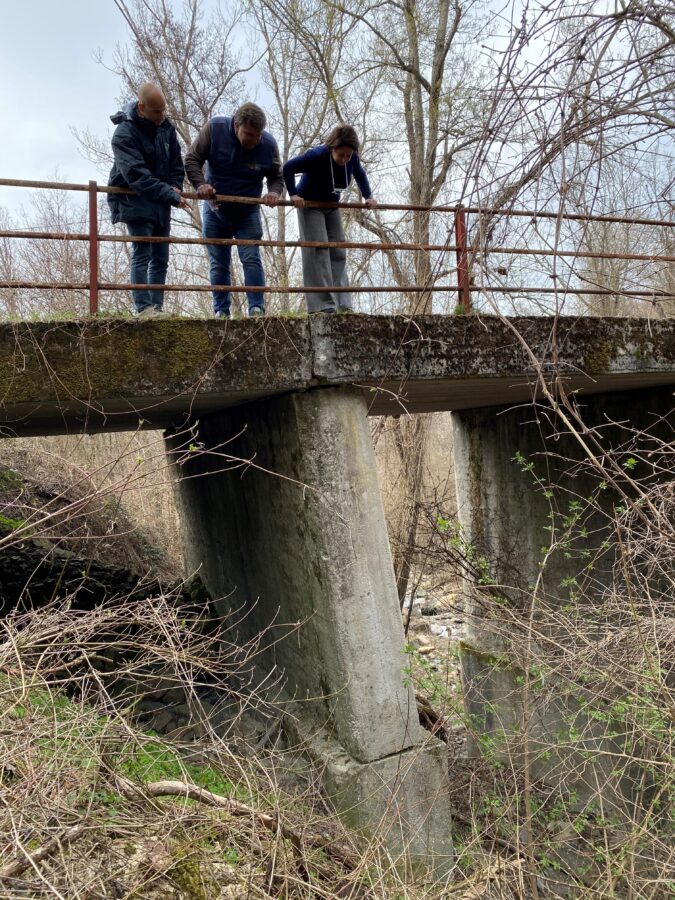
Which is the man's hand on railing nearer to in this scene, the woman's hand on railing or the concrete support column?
the woman's hand on railing

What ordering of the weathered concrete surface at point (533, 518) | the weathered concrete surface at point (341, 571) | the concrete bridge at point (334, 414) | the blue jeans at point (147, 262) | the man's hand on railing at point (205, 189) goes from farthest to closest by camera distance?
the weathered concrete surface at point (533, 518), the man's hand on railing at point (205, 189), the blue jeans at point (147, 262), the weathered concrete surface at point (341, 571), the concrete bridge at point (334, 414)

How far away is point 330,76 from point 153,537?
309 inches

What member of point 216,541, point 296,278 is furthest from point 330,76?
point 216,541

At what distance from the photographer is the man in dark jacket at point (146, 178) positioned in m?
4.29

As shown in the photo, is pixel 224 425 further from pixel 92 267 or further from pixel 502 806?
pixel 502 806

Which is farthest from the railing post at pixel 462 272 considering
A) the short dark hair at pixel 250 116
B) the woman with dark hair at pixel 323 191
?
the short dark hair at pixel 250 116

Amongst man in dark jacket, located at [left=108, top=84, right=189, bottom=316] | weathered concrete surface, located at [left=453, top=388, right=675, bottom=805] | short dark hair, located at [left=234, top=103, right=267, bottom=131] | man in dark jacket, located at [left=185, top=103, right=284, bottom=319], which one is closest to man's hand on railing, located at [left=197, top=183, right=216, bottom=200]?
man in dark jacket, located at [left=185, top=103, right=284, bottom=319]

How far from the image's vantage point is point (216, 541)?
20.9 ft

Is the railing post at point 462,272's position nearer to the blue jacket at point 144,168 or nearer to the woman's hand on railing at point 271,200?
the woman's hand on railing at point 271,200

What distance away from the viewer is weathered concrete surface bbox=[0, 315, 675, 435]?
3.52 m

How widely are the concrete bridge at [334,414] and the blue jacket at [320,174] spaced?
1.44 m

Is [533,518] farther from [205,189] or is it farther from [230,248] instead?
[205,189]

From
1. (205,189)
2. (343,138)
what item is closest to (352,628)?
(205,189)

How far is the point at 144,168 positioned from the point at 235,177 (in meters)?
0.73
